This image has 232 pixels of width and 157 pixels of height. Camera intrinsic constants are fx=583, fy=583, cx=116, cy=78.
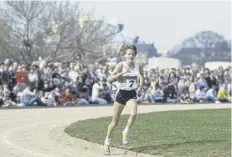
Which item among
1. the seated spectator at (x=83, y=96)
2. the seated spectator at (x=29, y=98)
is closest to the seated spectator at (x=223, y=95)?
the seated spectator at (x=83, y=96)

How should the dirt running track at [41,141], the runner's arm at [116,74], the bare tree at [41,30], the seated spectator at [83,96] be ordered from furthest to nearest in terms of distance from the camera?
the bare tree at [41,30] < the seated spectator at [83,96] < the runner's arm at [116,74] < the dirt running track at [41,141]

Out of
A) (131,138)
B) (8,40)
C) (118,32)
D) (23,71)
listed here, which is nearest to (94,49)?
(118,32)

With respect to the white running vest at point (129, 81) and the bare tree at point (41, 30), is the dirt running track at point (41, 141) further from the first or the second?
the bare tree at point (41, 30)

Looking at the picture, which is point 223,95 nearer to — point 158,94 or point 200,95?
point 200,95

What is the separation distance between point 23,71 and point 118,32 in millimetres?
28125

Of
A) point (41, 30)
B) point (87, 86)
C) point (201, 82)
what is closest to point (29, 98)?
point (87, 86)

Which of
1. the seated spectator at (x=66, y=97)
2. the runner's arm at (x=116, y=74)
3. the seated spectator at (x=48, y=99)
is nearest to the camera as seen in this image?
the runner's arm at (x=116, y=74)

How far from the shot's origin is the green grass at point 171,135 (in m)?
11.2

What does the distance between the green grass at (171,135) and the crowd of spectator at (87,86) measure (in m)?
8.14

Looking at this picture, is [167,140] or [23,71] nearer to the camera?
[167,140]

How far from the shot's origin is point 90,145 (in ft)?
39.8

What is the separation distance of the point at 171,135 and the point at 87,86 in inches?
646

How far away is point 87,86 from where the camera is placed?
98.1 feet

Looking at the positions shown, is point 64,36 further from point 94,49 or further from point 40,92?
point 40,92
